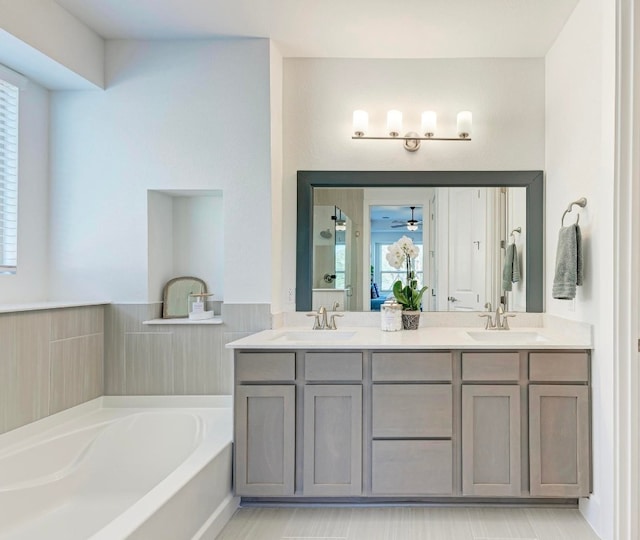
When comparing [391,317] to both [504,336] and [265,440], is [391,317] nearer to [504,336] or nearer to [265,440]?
[504,336]

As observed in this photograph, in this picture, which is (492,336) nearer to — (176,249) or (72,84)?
(176,249)

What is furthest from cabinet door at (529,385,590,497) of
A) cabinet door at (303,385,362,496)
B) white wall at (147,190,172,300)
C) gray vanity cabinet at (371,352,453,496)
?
white wall at (147,190,172,300)

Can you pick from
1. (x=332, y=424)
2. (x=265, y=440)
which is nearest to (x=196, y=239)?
(x=265, y=440)

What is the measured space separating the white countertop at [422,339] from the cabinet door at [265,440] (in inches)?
9.7

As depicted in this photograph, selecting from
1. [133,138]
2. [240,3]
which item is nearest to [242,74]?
[240,3]

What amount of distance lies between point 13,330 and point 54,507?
0.85 meters

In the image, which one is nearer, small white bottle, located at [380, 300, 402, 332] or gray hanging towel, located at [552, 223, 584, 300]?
gray hanging towel, located at [552, 223, 584, 300]

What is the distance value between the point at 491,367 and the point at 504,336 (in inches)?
20.5

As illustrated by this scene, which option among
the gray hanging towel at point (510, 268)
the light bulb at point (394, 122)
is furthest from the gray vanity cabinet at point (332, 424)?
the light bulb at point (394, 122)

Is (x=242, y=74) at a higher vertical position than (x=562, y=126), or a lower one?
higher

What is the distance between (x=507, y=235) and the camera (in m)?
2.85

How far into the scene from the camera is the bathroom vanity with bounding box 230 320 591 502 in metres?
2.18

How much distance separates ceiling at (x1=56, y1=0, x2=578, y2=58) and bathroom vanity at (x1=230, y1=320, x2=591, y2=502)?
1.76 meters

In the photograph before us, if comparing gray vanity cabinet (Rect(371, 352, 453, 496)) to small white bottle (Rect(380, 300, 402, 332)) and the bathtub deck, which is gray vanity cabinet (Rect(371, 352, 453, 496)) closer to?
small white bottle (Rect(380, 300, 402, 332))
